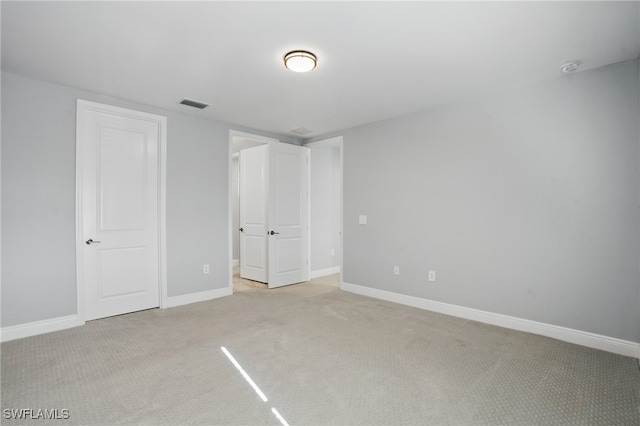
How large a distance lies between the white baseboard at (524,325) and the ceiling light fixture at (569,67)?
2368 millimetres

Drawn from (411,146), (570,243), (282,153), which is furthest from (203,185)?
(570,243)

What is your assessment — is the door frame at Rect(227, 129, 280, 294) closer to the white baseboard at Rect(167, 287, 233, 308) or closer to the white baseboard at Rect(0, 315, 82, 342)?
the white baseboard at Rect(167, 287, 233, 308)

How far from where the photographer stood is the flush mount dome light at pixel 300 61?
8.36ft

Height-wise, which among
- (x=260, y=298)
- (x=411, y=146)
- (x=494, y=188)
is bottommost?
(x=260, y=298)

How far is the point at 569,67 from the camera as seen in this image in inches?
110

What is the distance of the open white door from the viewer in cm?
511

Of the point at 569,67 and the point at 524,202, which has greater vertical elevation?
the point at 569,67

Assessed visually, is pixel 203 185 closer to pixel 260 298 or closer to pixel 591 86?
pixel 260 298

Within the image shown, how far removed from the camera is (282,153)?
17.2 feet

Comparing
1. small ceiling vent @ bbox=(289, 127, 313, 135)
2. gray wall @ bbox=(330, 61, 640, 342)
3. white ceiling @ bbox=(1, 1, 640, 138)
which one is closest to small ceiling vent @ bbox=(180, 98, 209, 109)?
white ceiling @ bbox=(1, 1, 640, 138)

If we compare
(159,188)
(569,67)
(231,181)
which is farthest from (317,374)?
(569,67)

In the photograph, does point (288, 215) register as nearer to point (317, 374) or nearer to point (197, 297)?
point (197, 297)

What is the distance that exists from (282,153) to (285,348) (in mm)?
3288

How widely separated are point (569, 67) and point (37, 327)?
5528 mm
